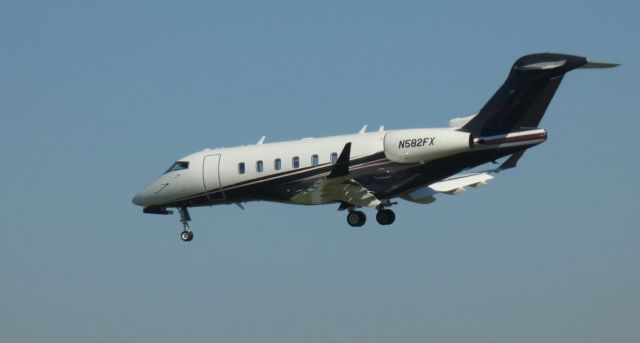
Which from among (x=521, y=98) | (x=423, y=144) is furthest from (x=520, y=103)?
(x=423, y=144)

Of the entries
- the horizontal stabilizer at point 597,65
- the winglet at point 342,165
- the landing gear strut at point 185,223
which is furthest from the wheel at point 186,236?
the horizontal stabilizer at point 597,65

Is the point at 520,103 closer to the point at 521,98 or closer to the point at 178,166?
the point at 521,98

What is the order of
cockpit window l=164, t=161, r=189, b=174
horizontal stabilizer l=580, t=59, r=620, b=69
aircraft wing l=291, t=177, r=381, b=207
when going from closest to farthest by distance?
1. horizontal stabilizer l=580, t=59, r=620, b=69
2. aircraft wing l=291, t=177, r=381, b=207
3. cockpit window l=164, t=161, r=189, b=174

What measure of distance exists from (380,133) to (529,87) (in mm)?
5802

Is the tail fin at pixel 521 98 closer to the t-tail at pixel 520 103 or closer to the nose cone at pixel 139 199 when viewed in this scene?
the t-tail at pixel 520 103

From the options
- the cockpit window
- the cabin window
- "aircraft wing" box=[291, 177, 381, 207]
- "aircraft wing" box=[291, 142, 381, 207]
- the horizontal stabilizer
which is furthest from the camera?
the cockpit window

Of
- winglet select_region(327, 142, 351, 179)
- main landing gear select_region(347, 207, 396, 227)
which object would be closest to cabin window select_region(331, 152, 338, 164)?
winglet select_region(327, 142, 351, 179)

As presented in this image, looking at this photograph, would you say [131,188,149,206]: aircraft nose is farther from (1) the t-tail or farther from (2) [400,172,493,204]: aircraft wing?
(1) the t-tail

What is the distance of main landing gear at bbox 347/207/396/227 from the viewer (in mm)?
59000

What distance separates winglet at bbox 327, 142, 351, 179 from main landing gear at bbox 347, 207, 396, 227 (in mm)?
3113

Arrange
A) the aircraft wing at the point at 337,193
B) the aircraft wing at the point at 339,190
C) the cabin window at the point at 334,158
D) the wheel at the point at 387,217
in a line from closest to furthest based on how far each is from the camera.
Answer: the aircraft wing at the point at 339,190
the aircraft wing at the point at 337,193
the cabin window at the point at 334,158
the wheel at the point at 387,217

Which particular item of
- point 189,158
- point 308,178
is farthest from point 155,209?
point 308,178

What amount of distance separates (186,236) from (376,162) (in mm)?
9085

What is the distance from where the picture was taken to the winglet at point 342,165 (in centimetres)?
5578
